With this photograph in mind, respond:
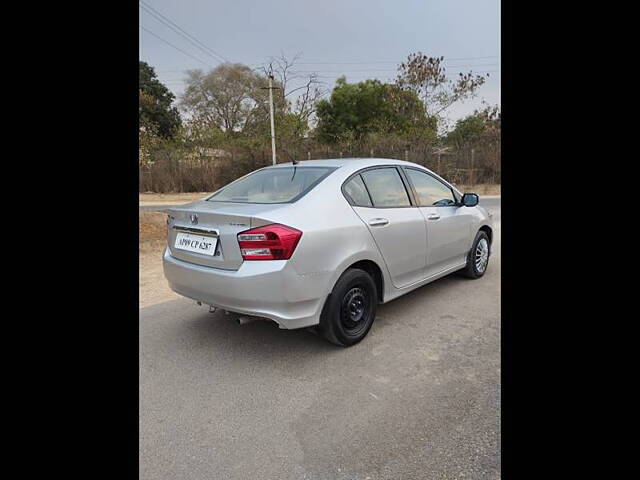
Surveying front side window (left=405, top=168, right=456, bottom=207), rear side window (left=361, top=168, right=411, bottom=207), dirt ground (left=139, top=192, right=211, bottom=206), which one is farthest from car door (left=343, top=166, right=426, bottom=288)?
dirt ground (left=139, top=192, right=211, bottom=206)

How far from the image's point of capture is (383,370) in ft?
9.44

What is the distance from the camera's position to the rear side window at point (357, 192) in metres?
3.37

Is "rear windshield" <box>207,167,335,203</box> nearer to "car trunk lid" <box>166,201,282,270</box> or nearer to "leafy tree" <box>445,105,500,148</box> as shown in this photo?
"car trunk lid" <box>166,201,282,270</box>

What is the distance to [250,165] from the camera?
74.1 feet

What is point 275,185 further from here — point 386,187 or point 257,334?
point 257,334

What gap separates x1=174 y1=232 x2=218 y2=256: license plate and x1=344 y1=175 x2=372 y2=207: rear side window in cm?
116

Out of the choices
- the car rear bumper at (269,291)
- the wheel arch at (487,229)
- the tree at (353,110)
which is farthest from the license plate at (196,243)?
the tree at (353,110)

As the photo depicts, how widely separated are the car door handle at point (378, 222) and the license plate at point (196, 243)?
126cm

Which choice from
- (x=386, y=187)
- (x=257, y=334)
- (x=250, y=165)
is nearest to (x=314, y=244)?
(x=257, y=334)

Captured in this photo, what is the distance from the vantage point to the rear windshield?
3.31 m

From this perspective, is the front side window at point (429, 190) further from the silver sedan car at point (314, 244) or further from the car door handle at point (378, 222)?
the car door handle at point (378, 222)

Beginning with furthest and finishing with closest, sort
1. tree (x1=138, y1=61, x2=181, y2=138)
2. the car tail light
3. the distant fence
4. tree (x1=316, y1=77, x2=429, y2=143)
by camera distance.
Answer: tree (x1=138, y1=61, x2=181, y2=138) < tree (x1=316, y1=77, x2=429, y2=143) < the distant fence < the car tail light
